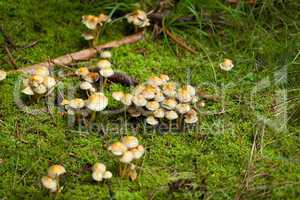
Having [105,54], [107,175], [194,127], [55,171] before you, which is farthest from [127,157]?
[105,54]

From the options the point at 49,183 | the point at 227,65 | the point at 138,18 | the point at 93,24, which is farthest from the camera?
the point at 138,18

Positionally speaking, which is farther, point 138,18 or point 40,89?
point 138,18

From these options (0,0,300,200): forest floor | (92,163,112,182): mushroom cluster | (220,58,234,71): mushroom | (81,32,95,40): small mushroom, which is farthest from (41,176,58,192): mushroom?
(220,58,234,71): mushroom

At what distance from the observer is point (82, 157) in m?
3.05

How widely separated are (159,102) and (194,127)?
310mm

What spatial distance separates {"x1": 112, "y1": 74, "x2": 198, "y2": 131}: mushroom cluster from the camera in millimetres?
3199

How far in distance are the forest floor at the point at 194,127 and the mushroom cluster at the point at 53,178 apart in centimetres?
10

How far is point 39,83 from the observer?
328cm

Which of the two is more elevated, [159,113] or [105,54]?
[105,54]

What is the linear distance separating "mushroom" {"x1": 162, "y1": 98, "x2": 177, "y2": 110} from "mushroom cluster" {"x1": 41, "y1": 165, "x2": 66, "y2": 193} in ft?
2.78

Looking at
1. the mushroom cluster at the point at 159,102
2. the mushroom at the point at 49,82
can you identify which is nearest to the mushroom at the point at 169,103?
the mushroom cluster at the point at 159,102

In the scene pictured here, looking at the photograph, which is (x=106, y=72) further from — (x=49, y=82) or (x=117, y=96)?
(x=49, y=82)

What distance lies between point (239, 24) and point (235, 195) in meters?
1.93

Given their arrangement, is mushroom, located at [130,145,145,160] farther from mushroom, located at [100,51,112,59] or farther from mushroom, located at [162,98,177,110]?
mushroom, located at [100,51,112,59]
